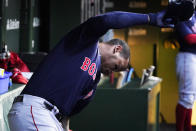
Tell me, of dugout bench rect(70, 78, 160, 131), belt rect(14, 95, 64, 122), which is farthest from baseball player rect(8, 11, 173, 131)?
dugout bench rect(70, 78, 160, 131)

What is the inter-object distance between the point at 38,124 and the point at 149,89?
2.68m

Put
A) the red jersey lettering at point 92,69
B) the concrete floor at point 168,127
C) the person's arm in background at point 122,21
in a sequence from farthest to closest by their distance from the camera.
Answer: the concrete floor at point 168,127 < the red jersey lettering at point 92,69 < the person's arm in background at point 122,21

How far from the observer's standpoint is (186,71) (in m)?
5.96

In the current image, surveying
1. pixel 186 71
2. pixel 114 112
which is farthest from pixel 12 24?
pixel 186 71

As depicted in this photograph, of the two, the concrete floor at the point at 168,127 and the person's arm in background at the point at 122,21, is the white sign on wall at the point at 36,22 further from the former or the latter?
the person's arm in background at the point at 122,21

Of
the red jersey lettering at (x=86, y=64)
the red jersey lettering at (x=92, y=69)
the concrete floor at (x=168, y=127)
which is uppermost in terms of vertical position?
the red jersey lettering at (x=86, y=64)

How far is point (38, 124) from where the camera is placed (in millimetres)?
2930

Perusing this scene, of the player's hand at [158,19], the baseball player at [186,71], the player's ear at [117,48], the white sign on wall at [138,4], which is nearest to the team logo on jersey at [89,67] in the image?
the player's ear at [117,48]

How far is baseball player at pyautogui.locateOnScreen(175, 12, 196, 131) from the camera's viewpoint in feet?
19.3

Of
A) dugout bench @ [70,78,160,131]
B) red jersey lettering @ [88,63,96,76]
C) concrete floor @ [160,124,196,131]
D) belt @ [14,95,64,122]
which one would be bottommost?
concrete floor @ [160,124,196,131]

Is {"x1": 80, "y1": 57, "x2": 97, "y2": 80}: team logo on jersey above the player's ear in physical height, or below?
below

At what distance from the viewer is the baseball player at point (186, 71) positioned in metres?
5.88

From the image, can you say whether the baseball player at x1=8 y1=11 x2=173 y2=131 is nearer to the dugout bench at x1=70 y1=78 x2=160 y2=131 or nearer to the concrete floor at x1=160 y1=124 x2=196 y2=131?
the dugout bench at x1=70 y1=78 x2=160 y2=131

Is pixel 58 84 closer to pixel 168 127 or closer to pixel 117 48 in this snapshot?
pixel 117 48
